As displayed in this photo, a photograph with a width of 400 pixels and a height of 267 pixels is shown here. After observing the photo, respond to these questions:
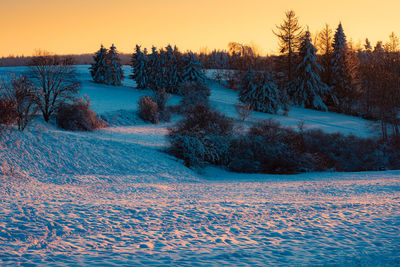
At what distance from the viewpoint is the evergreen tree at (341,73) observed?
5659 centimetres

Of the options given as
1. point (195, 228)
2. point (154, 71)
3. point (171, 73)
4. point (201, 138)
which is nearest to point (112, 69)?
point (154, 71)

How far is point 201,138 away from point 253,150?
12.8ft

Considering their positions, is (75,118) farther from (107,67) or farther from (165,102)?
(107,67)

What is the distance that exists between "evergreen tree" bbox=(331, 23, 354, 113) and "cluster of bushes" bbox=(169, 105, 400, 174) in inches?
1155

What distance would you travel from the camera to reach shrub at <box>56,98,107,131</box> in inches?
1101

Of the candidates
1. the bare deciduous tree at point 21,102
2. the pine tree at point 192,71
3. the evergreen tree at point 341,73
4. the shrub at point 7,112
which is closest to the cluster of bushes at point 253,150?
the bare deciduous tree at point 21,102

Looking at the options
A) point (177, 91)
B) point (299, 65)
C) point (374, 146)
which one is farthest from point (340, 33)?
point (374, 146)

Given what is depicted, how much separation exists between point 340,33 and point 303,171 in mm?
41495

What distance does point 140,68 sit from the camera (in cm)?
6228

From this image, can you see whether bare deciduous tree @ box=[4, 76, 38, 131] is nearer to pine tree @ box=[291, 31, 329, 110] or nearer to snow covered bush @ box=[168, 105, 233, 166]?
snow covered bush @ box=[168, 105, 233, 166]

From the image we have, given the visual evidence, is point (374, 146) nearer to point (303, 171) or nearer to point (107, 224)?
point (303, 171)

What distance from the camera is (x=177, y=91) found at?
59.1 m

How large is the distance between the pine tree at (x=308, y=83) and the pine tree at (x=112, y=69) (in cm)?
2941

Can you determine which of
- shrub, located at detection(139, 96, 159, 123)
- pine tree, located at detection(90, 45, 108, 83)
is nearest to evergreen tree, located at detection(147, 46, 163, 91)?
pine tree, located at detection(90, 45, 108, 83)
